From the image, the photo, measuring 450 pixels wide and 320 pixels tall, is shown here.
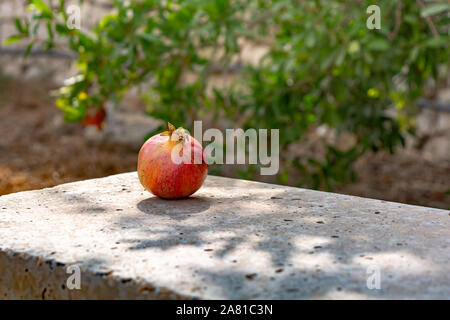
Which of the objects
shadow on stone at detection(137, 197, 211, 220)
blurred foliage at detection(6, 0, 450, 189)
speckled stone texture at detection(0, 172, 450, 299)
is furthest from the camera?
blurred foliage at detection(6, 0, 450, 189)

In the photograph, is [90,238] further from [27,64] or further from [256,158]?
[27,64]

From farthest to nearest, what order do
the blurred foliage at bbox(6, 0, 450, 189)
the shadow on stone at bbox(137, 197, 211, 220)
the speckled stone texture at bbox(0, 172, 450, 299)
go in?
1. the blurred foliage at bbox(6, 0, 450, 189)
2. the shadow on stone at bbox(137, 197, 211, 220)
3. the speckled stone texture at bbox(0, 172, 450, 299)

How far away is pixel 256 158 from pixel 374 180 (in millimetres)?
1040

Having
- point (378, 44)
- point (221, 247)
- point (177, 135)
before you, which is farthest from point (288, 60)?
point (221, 247)

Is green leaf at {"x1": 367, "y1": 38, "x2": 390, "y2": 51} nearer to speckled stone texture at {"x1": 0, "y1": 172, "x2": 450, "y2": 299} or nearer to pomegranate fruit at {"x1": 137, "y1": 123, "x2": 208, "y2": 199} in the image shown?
speckled stone texture at {"x1": 0, "y1": 172, "x2": 450, "y2": 299}

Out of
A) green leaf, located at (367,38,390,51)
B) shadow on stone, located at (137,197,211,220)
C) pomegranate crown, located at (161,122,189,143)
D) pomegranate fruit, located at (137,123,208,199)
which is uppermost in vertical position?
green leaf, located at (367,38,390,51)

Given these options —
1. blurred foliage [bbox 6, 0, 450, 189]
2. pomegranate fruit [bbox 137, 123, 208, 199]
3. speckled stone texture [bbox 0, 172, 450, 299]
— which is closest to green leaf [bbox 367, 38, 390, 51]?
blurred foliage [bbox 6, 0, 450, 189]

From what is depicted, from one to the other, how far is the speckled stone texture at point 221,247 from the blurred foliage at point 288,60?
1.22 meters

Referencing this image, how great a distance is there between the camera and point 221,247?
125 centimetres

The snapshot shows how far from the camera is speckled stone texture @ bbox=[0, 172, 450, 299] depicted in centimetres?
107

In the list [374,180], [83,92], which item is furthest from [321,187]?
[83,92]

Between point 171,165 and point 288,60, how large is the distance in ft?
5.13

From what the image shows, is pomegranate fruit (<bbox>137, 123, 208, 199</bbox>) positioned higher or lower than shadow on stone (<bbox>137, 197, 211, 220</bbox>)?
higher

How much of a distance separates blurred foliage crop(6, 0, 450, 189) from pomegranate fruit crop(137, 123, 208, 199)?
3.85ft
